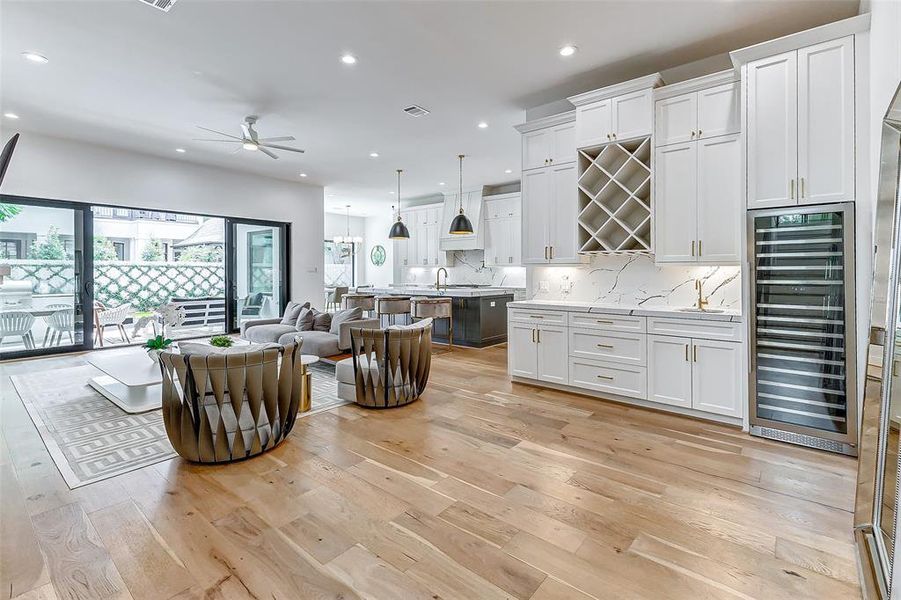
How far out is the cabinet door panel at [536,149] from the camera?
4.59 metres

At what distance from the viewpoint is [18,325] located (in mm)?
5965

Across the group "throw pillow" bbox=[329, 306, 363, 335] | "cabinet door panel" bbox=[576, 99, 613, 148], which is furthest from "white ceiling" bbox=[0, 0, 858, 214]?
"throw pillow" bbox=[329, 306, 363, 335]

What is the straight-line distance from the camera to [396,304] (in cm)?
708

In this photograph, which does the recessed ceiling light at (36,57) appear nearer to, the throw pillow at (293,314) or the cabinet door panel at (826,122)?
the throw pillow at (293,314)

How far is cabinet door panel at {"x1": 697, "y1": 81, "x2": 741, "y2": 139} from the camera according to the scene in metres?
3.53

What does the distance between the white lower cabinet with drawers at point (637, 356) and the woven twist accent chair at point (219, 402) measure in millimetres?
2655

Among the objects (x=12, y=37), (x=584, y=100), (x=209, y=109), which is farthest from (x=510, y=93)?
(x=12, y=37)

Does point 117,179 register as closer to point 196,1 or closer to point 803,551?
point 196,1

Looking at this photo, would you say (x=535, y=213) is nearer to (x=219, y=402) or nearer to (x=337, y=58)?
(x=337, y=58)

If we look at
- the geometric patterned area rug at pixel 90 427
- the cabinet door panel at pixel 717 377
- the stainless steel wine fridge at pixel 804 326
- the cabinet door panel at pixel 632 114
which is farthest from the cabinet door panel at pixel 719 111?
the geometric patterned area rug at pixel 90 427

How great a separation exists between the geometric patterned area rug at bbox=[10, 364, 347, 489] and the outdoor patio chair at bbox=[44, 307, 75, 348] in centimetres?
158

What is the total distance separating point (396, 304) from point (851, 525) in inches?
231

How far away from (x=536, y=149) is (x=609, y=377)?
253cm

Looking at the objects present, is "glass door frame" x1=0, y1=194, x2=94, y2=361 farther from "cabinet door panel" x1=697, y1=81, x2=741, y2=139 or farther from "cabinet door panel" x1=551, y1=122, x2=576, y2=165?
"cabinet door panel" x1=697, y1=81, x2=741, y2=139
